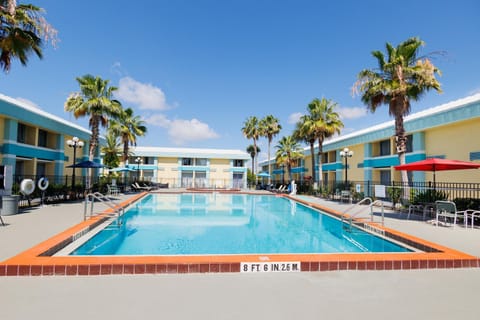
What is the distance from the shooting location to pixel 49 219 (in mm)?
8898

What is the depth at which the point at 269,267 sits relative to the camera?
181 inches

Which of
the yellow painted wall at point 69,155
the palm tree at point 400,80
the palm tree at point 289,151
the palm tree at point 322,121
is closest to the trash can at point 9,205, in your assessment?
the palm tree at point 400,80

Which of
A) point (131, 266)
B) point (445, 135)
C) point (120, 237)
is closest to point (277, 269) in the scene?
point (131, 266)

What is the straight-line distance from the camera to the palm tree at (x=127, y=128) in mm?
25969

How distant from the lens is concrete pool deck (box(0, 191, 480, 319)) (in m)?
3.17

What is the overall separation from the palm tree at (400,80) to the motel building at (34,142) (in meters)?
18.4

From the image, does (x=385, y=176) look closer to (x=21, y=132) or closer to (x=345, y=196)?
(x=345, y=196)

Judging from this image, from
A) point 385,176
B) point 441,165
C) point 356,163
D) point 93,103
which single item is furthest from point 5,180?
point 356,163

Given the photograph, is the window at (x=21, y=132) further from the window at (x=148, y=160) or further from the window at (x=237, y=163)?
the window at (x=237, y=163)


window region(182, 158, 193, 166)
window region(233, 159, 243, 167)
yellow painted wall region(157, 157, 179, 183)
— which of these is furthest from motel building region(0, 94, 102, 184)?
window region(233, 159, 243, 167)

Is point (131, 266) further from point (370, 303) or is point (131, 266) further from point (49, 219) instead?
point (49, 219)

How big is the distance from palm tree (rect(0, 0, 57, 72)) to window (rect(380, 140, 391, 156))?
2562cm

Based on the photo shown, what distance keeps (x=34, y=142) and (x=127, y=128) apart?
767 cm

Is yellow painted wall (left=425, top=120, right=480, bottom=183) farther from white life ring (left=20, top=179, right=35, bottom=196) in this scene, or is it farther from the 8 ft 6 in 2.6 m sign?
white life ring (left=20, top=179, right=35, bottom=196)
